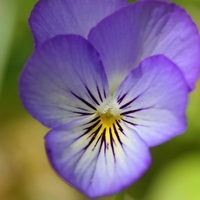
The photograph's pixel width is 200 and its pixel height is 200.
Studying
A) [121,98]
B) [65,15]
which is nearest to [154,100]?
[121,98]

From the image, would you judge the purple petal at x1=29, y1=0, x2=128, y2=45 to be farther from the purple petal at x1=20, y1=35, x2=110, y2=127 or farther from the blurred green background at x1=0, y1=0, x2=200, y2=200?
the blurred green background at x1=0, y1=0, x2=200, y2=200

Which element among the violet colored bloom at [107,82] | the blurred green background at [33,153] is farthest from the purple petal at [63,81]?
the blurred green background at [33,153]

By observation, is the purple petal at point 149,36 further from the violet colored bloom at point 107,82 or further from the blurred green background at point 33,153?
the blurred green background at point 33,153

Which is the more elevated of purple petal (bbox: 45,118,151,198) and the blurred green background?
purple petal (bbox: 45,118,151,198)

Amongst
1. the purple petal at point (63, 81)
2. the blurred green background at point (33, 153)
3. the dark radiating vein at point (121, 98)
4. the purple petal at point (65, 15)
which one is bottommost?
the blurred green background at point (33, 153)

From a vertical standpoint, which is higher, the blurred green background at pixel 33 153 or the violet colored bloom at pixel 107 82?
the violet colored bloom at pixel 107 82

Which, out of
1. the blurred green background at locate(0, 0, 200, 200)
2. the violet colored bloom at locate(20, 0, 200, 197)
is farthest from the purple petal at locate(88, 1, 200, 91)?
the blurred green background at locate(0, 0, 200, 200)

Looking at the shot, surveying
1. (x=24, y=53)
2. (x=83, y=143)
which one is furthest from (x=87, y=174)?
(x=24, y=53)
